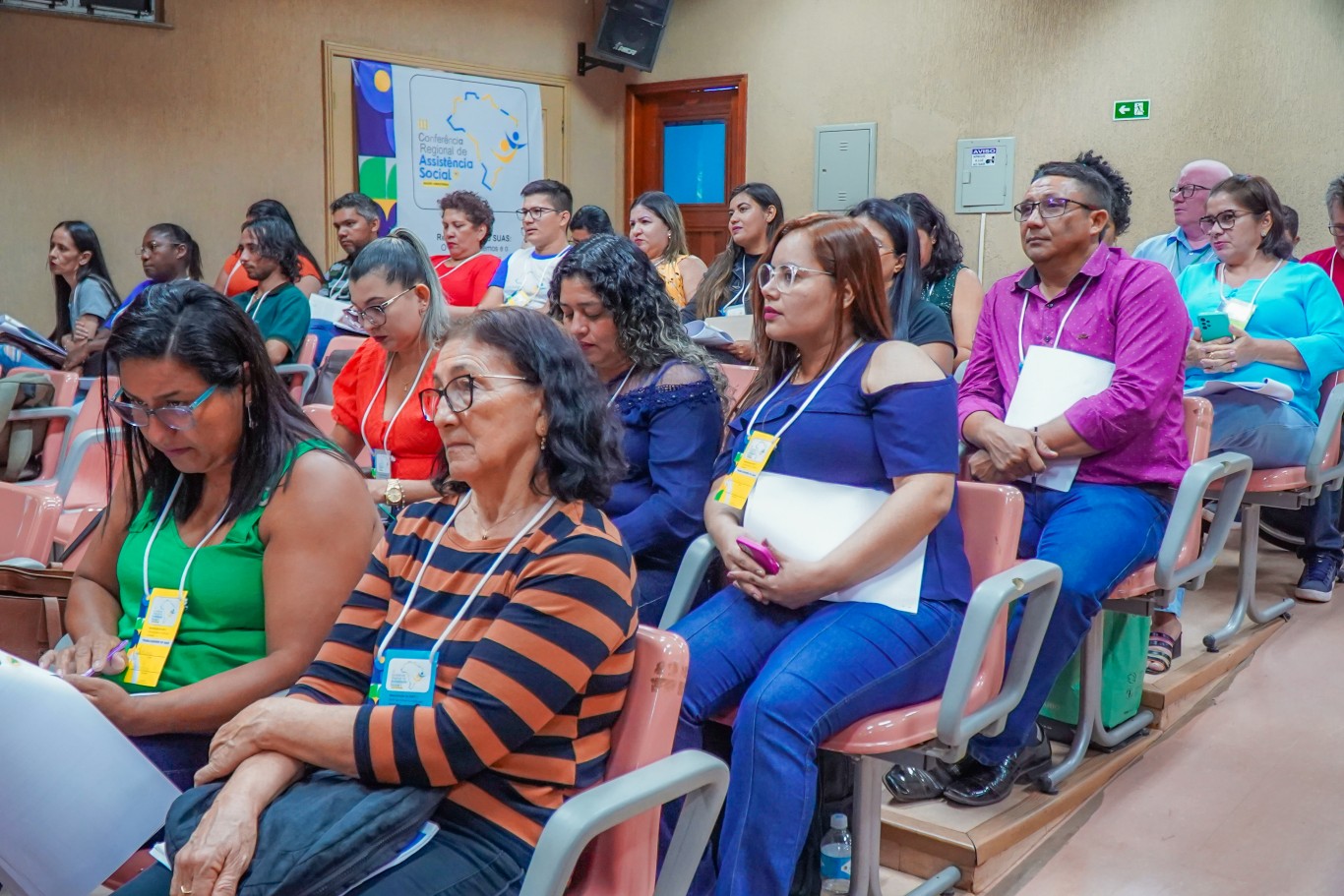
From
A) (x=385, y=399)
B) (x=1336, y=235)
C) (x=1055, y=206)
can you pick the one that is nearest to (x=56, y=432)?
(x=385, y=399)

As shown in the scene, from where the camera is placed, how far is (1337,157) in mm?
5688

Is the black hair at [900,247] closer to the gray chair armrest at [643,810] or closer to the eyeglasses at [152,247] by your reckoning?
the gray chair armrest at [643,810]

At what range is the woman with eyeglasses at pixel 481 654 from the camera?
1.26 m

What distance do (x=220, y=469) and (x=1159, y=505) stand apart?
190 centimetres

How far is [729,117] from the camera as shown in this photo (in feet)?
25.6

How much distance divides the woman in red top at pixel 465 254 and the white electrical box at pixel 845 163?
2.59 metres

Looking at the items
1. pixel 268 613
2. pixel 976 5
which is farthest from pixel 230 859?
pixel 976 5

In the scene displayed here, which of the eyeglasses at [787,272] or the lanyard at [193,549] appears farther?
the eyeglasses at [787,272]

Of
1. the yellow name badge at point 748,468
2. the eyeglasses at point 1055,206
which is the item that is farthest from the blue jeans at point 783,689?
the eyeglasses at point 1055,206

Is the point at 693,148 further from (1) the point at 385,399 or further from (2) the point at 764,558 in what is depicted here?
(2) the point at 764,558

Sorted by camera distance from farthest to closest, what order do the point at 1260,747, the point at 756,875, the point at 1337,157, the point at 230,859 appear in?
the point at 1337,157 < the point at 1260,747 < the point at 756,875 < the point at 230,859

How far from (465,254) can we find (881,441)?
396 cm

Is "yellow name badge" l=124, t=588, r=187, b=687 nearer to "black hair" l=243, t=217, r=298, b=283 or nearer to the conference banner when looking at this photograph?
"black hair" l=243, t=217, r=298, b=283

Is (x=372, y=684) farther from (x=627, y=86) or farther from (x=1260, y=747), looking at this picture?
(x=627, y=86)
